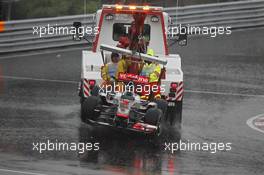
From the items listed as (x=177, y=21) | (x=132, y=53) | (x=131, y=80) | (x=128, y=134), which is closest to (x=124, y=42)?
(x=132, y=53)

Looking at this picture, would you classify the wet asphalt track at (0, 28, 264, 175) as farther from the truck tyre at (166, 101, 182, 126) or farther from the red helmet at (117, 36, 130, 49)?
the red helmet at (117, 36, 130, 49)

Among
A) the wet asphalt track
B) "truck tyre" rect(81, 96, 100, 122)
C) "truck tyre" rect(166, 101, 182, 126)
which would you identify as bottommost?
the wet asphalt track

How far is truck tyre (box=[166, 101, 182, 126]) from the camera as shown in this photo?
1800cm

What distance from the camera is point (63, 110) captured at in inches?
760

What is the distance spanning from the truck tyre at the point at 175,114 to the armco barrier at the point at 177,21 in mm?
9804

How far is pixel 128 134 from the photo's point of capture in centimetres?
1722

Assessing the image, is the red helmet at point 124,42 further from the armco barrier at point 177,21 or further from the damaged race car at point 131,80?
the armco barrier at point 177,21

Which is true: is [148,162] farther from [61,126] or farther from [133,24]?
[133,24]

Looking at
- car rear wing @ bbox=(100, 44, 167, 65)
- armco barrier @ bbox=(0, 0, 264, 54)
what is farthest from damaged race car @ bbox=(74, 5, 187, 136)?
armco barrier @ bbox=(0, 0, 264, 54)

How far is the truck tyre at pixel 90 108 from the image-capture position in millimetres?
16297

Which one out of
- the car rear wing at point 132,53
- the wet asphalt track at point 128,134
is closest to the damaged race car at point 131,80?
the car rear wing at point 132,53

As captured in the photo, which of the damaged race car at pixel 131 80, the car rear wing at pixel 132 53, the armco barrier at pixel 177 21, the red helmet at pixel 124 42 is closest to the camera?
the damaged race car at pixel 131 80

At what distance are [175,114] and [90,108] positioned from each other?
244 cm

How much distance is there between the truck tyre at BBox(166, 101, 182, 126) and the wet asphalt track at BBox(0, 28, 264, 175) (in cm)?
21
